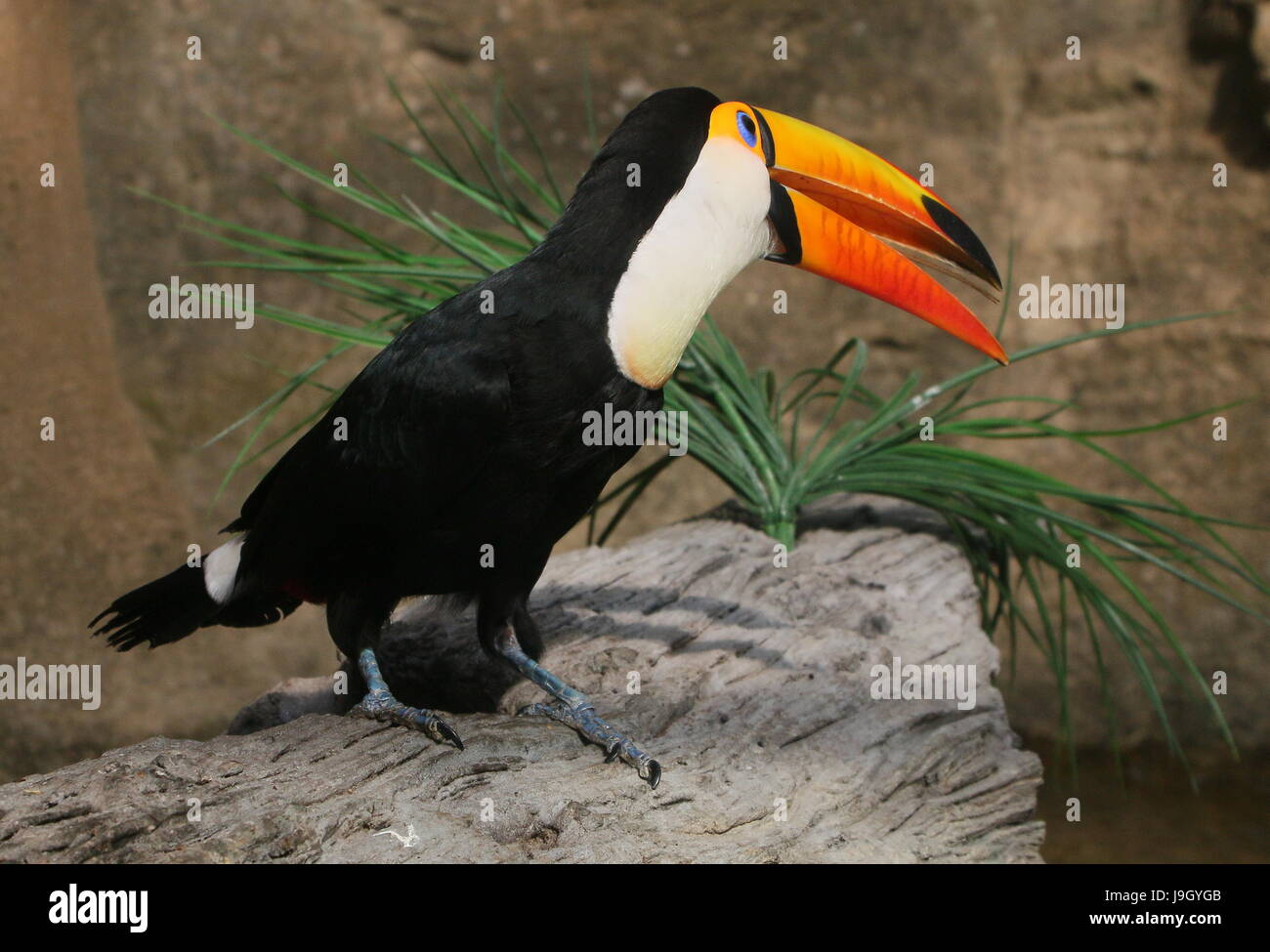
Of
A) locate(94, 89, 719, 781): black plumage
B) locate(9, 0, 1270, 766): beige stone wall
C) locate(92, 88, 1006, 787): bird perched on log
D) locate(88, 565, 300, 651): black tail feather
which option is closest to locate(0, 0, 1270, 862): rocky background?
locate(9, 0, 1270, 766): beige stone wall

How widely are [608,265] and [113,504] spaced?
10.8 ft

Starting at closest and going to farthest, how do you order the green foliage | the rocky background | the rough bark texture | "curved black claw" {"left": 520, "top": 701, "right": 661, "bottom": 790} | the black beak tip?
the rough bark texture < "curved black claw" {"left": 520, "top": 701, "right": 661, "bottom": 790} < the black beak tip < the green foliage < the rocky background

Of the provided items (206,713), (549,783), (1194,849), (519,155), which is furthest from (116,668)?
(1194,849)

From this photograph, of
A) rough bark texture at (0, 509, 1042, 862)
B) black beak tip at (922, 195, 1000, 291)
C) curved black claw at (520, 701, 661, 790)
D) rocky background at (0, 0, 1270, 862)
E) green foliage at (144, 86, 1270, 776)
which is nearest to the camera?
rough bark texture at (0, 509, 1042, 862)

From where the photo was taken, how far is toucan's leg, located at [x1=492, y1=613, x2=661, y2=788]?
2004 millimetres

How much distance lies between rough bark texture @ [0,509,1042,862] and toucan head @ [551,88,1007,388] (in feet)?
2.10

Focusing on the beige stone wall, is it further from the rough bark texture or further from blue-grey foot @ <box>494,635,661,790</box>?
blue-grey foot @ <box>494,635,661,790</box>

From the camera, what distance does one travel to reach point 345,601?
229cm

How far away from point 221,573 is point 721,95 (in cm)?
335

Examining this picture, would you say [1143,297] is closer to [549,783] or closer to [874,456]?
[874,456]

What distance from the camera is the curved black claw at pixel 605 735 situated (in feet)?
6.50

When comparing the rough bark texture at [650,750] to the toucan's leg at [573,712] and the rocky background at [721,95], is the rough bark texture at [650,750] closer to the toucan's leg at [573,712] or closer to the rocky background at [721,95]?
the toucan's leg at [573,712]

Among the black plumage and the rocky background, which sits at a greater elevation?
the rocky background

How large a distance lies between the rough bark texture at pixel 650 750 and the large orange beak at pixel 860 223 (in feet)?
2.41
